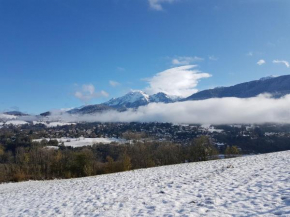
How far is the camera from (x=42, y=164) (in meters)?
80.8

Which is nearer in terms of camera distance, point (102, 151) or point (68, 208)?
point (68, 208)

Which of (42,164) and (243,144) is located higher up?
(42,164)

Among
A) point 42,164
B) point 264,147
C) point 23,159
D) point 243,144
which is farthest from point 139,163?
point 243,144

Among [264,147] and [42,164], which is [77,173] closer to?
[42,164]

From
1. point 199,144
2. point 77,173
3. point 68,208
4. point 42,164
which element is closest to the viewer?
point 68,208

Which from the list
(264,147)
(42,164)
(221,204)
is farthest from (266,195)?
(264,147)

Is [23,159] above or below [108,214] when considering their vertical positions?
below

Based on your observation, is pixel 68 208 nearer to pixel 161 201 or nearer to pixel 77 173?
pixel 161 201

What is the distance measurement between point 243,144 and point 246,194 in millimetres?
189529

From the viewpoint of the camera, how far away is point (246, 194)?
1098 cm

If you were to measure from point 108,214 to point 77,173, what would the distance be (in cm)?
5005

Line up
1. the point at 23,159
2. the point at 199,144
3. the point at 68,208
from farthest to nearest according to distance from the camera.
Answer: the point at 23,159, the point at 199,144, the point at 68,208

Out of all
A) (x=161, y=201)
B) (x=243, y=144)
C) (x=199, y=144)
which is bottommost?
(x=243, y=144)

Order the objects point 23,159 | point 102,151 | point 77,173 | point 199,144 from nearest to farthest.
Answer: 1. point 77,173
2. point 199,144
3. point 23,159
4. point 102,151
